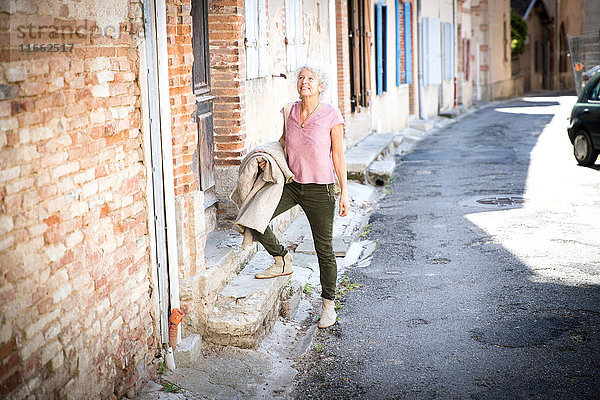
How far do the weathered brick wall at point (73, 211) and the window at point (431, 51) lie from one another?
18.3 meters

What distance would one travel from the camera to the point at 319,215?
Result: 5.53m

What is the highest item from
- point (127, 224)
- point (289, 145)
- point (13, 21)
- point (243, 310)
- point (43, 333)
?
point (13, 21)

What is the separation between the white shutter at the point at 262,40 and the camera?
7.54 m

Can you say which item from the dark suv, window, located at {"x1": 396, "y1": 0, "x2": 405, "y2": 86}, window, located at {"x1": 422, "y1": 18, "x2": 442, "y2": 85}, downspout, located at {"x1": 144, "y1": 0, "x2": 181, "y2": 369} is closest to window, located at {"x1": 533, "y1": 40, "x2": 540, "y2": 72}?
window, located at {"x1": 422, "y1": 18, "x2": 442, "y2": 85}

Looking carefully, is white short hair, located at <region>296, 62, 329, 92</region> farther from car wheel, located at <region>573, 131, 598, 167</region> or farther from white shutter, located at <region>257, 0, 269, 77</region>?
car wheel, located at <region>573, 131, 598, 167</region>

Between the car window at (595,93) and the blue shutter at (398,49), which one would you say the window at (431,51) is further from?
the car window at (595,93)

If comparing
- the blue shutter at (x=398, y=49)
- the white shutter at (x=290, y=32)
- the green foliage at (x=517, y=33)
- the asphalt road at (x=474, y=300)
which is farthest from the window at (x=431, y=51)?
the green foliage at (x=517, y=33)

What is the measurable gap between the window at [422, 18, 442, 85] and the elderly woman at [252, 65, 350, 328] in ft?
55.4

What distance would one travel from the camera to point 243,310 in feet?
17.0

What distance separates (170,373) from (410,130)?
16175mm

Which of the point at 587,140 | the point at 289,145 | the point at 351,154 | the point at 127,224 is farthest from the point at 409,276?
the point at 587,140

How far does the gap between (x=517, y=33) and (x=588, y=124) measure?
98.0ft

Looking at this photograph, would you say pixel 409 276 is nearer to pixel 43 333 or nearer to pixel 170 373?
pixel 170 373

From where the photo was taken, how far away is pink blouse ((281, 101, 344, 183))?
5430 millimetres
